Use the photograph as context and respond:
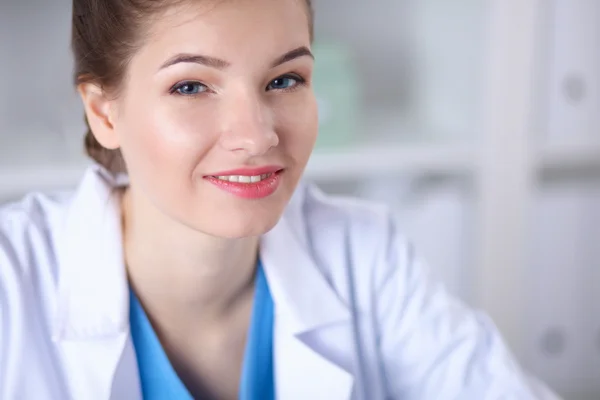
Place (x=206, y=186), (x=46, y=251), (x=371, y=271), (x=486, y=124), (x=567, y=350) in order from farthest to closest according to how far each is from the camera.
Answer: (x=567, y=350), (x=486, y=124), (x=371, y=271), (x=46, y=251), (x=206, y=186)

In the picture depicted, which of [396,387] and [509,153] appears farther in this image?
[509,153]

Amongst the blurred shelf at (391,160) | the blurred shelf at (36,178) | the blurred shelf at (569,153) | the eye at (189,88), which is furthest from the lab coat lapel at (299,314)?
the blurred shelf at (569,153)

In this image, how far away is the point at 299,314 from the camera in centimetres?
104

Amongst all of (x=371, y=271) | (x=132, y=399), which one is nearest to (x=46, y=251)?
(x=132, y=399)

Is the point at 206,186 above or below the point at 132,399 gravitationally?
above

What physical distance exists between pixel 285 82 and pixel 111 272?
0.34 meters

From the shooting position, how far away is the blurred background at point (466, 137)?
1.56 metres

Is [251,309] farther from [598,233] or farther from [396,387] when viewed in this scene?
[598,233]

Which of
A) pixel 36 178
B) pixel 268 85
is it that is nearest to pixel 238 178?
pixel 268 85

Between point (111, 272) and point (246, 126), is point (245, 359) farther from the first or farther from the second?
point (246, 126)

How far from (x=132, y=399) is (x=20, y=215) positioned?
296 millimetres

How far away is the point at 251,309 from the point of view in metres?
1.07

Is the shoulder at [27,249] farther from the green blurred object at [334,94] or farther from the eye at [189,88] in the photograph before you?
the green blurred object at [334,94]

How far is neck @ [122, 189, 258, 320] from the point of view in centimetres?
98
